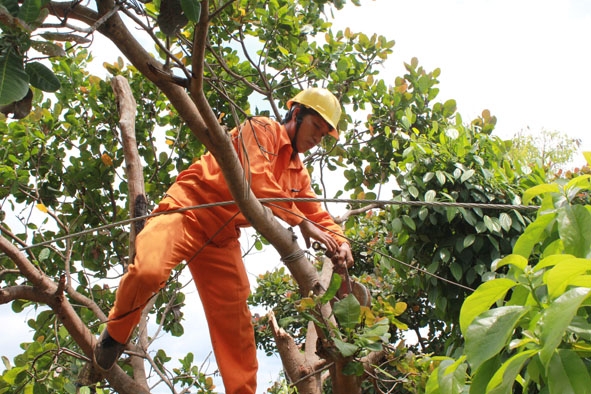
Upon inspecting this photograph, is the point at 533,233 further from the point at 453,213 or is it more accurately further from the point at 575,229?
the point at 453,213

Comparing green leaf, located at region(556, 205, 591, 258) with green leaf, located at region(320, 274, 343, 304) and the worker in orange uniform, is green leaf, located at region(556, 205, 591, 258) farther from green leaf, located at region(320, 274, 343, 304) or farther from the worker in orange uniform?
the worker in orange uniform

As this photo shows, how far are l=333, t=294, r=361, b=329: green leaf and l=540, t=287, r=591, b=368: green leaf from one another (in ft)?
4.83

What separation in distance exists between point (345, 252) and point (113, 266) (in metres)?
1.93

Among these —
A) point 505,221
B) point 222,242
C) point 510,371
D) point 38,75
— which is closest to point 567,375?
point 510,371

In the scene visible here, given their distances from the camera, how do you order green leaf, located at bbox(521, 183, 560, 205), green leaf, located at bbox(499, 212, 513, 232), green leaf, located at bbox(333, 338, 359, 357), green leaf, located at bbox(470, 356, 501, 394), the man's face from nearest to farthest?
green leaf, located at bbox(470, 356, 501, 394) < green leaf, located at bbox(521, 183, 560, 205) < green leaf, located at bbox(333, 338, 359, 357) < the man's face < green leaf, located at bbox(499, 212, 513, 232)

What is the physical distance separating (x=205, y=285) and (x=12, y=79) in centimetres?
206

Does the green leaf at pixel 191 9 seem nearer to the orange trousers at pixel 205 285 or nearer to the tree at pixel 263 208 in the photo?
the tree at pixel 263 208

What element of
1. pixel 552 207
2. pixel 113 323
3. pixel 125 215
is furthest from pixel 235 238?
pixel 552 207

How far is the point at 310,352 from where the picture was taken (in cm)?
319

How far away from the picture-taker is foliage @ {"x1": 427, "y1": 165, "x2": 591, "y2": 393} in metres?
0.99

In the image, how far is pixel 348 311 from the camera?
245cm

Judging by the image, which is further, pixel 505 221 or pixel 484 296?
pixel 505 221

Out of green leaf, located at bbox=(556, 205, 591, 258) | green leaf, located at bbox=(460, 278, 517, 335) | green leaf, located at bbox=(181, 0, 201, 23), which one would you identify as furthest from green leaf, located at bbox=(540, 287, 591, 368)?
green leaf, located at bbox=(181, 0, 201, 23)

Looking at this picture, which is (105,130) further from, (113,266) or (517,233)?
(517,233)
